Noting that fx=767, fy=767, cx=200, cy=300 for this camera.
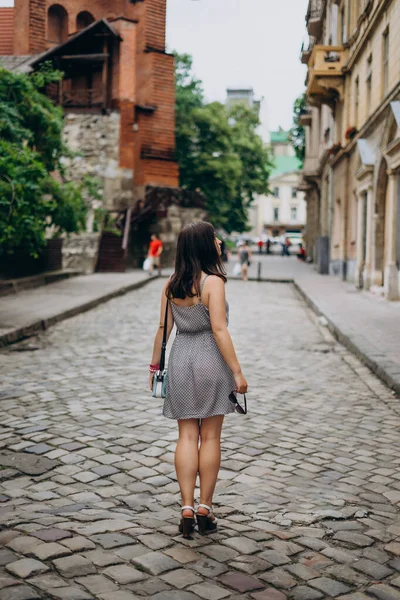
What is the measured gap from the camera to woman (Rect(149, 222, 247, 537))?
3861 mm

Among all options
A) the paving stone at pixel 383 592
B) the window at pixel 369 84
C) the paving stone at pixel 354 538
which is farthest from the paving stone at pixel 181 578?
the window at pixel 369 84

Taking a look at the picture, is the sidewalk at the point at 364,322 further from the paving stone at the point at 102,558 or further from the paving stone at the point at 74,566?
the paving stone at the point at 74,566

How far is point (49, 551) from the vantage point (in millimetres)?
3467

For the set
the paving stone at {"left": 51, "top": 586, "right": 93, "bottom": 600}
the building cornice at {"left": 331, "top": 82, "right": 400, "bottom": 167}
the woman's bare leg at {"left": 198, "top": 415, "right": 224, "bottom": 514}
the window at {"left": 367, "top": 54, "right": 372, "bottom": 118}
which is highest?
the window at {"left": 367, "top": 54, "right": 372, "bottom": 118}

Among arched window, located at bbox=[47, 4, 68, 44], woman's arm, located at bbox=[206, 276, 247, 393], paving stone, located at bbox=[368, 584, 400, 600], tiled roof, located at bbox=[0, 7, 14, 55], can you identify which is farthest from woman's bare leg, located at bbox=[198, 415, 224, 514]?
tiled roof, located at bbox=[0, 7, 14, 55]

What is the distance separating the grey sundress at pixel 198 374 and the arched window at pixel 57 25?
34.1 meters

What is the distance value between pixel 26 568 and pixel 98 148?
33.7m

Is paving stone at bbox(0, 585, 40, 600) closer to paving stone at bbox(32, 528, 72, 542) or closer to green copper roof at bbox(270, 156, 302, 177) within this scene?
paving stone at bbox(32, 528, 72, 542)

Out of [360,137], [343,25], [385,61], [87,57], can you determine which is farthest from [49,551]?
[87,57]

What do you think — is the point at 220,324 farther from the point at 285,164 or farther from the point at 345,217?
the point at 285,164

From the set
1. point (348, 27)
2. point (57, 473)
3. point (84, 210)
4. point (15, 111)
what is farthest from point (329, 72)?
point (57, 473)

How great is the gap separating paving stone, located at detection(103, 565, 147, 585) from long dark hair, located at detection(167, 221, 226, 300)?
4.37ft

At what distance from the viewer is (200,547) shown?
3672 millimetres

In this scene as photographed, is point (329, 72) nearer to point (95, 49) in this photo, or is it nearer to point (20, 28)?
point (95, 49)
